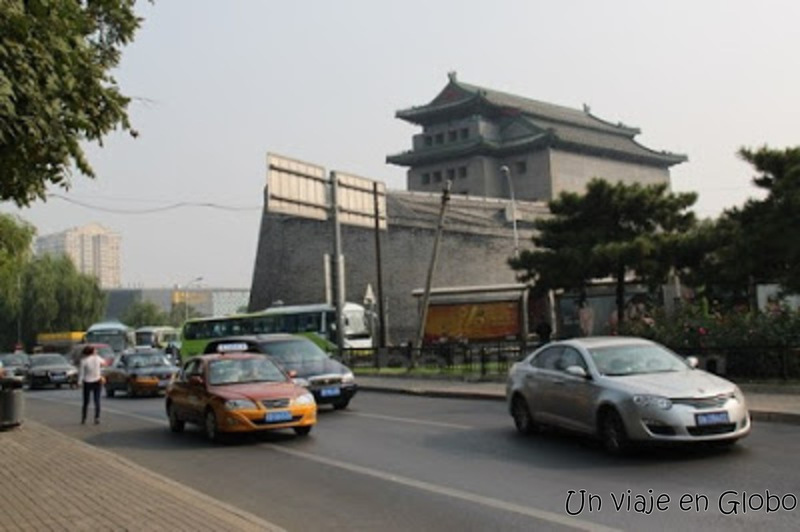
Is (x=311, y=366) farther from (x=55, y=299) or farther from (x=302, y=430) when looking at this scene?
(x=55, y=299)

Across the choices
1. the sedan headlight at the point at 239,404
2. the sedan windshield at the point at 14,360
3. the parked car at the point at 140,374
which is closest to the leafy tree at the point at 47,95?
the sedan headlight at the point at 239,404

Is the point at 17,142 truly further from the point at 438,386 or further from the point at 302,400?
the point at 438,386

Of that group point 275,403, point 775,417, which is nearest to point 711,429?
point 775,417

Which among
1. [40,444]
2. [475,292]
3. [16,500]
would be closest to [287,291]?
[475,292]

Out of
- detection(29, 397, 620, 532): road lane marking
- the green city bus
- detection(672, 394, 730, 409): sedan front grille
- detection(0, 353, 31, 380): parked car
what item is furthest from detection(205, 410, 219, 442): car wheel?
the green city bus

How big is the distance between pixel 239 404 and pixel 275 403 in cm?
56

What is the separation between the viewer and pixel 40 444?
44.3ft

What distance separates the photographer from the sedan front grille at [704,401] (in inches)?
393

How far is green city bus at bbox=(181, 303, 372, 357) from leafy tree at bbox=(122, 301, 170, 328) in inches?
2194

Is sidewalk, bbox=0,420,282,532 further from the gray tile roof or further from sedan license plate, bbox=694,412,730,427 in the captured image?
the gray tile roof

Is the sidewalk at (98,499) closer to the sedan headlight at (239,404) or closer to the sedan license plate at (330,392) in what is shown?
the sedan headlight at (239,404)

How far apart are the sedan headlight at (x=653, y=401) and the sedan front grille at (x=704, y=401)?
97mm

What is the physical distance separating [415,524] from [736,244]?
16293 mm

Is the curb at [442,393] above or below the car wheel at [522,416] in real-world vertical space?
below
